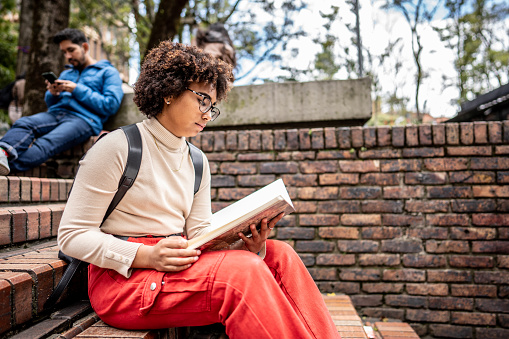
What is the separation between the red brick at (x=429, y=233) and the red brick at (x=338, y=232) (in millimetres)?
404

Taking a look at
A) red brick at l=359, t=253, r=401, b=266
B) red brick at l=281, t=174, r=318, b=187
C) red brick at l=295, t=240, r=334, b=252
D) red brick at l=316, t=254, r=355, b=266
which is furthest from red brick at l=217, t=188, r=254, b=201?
red brick at l=359, t=253, r=401, b=266

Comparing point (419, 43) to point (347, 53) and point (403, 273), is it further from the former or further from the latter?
point (403, 273)

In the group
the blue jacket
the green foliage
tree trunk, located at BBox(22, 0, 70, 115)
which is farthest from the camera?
the green foliage

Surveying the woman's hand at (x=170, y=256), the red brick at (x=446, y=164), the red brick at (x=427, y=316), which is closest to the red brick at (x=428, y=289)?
the red brick at (x=427, y=316)

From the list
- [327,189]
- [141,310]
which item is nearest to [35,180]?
[141,310]

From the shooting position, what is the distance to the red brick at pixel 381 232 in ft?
8.42

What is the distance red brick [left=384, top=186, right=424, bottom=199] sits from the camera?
2570 mm

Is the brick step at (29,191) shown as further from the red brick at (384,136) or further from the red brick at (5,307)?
the red brick at (384,136)

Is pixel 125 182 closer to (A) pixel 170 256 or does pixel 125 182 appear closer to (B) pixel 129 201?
(B) pixel 129 201

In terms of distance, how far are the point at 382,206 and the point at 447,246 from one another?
0.55m

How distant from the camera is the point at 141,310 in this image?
109 centimetres

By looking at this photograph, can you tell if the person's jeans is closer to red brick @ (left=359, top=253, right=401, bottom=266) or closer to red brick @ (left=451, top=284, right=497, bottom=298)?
red brick @ (left=359, top=253, right=401, bottom=266)

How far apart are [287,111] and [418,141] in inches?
42.5

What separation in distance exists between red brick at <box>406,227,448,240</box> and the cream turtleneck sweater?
1.71 meters
